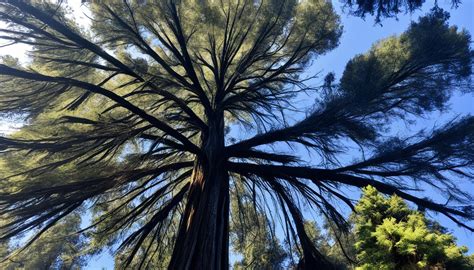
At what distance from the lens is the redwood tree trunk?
5.12 m

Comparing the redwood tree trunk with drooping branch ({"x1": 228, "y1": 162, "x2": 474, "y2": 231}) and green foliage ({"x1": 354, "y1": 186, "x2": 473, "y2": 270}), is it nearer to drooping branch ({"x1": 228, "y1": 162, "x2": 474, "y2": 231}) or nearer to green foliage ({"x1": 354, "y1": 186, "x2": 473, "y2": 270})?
drooping branch ({"x1": 228, "y1": 162, "x2": 474, "y2": 231})

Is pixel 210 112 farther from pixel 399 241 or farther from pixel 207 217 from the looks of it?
pixel 399 241

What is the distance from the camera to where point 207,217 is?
5648mm

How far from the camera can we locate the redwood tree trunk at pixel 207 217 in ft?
16.8

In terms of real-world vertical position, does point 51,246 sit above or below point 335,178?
above

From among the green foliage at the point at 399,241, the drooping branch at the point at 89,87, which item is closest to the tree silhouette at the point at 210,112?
the drooping branch at the point at 89,87

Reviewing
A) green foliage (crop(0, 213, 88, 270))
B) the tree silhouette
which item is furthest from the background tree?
green foliage (crop(0, 213, 88, 270))

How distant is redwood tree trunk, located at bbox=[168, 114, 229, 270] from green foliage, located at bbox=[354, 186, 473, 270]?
2321 mm

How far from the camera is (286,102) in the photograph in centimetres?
742

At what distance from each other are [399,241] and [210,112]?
5.04m

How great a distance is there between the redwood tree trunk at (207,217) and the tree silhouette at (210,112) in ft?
0.09

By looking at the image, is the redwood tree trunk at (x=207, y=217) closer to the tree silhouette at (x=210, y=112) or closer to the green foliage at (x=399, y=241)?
the tree silhouette at (x=210, y=112)

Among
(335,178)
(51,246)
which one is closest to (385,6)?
(335,178)

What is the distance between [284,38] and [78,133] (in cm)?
439
